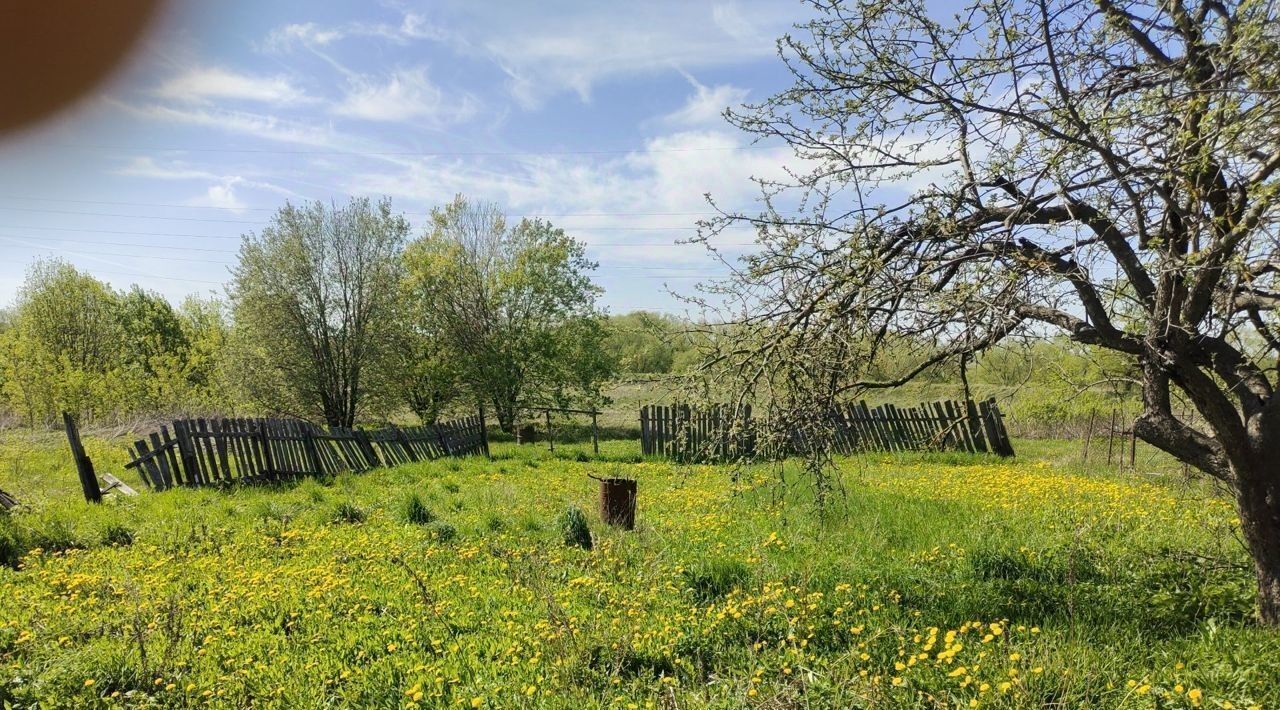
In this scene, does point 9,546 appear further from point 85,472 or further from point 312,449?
point 312,449

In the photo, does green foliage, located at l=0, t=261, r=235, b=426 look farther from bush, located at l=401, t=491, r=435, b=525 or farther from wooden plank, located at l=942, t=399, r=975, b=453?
wooden plank, located at l=942, t=399, r=975, b=453

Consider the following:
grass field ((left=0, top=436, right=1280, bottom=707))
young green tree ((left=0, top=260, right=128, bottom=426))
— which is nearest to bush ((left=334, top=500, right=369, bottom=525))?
grass field ((left=0, top=436, right=1280, bottom=707))

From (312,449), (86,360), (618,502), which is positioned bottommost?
(618,502)

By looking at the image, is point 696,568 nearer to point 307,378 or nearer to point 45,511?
point 45,511

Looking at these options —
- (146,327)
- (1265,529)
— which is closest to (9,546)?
(1265,529)

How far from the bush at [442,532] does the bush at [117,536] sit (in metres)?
3.51

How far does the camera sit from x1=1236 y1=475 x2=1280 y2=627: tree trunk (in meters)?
4.25

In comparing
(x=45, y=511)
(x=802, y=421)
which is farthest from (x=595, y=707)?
(x=45, y=511)

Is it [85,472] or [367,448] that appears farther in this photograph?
[367,448]

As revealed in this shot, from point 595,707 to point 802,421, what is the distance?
7.96ft

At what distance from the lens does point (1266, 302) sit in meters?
3.59

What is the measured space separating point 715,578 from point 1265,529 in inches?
150

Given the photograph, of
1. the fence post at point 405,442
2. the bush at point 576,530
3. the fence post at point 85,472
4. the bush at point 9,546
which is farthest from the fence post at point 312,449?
the bush at point 576,530

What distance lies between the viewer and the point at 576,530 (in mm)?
7156
